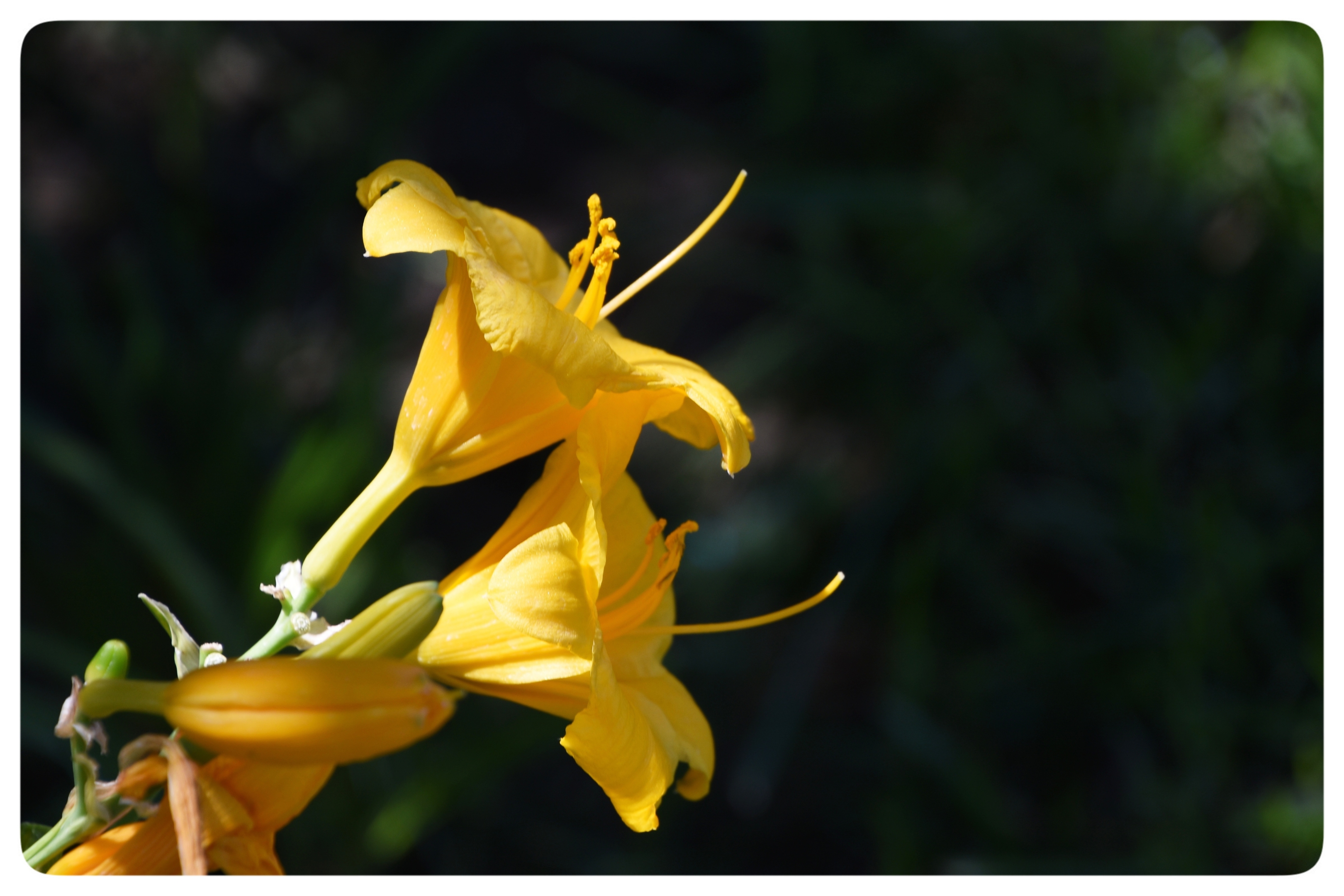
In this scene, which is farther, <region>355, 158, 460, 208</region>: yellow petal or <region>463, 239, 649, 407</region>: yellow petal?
<region>355, 158, 460, 208</region>: yellow petal

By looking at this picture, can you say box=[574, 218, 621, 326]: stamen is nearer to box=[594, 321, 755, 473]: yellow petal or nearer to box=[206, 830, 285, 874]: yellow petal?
box=[594, 321, 755, 473]: yellow petal

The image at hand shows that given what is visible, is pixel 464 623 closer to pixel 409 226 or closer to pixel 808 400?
pixel 409 226

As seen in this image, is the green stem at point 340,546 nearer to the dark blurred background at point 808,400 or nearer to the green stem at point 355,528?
the green stem at point 355,528

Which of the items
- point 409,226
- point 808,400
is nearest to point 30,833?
point 409,226

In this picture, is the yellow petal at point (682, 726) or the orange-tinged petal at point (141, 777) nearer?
the orange-tinged petal at point (141, 777)

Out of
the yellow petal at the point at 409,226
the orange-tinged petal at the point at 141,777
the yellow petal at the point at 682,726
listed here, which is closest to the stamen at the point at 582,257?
the yellow petal at the point at 409,226

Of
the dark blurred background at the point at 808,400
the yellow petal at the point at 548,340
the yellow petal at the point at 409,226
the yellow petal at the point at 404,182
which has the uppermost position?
the yellow petal at the point at 404,182

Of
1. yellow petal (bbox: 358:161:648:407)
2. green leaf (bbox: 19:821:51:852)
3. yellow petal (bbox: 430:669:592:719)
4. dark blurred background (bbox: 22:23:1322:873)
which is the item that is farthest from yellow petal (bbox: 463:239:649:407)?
dark blurred background (bbox: 22:23:1322:873)

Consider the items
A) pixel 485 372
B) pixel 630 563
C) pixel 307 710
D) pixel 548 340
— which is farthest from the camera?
pixel 630 563
